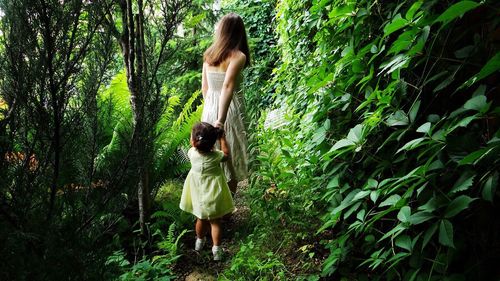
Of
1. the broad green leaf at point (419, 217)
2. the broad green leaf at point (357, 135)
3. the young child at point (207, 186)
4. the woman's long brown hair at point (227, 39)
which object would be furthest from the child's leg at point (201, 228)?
the broad green leaf at point (419, 217)

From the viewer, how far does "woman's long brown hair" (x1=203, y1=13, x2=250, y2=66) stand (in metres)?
3.40

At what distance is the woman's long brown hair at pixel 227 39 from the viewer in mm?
3396

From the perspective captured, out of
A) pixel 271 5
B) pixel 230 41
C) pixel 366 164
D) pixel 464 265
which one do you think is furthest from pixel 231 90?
pixel 271 5

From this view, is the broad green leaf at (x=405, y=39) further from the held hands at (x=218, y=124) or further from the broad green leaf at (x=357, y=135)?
the held hands at (x=218, y=124)

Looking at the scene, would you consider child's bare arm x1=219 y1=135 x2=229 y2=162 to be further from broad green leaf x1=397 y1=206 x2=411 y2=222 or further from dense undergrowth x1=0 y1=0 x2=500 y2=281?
broad green leaf x1=397 y1=206 x2=411 y2=222

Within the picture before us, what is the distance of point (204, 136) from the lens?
305 cm

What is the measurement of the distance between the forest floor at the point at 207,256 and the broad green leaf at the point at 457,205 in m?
1.96

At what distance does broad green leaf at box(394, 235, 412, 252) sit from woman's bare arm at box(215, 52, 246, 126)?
2.14 m

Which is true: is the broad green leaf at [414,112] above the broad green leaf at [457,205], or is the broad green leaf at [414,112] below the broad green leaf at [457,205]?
above

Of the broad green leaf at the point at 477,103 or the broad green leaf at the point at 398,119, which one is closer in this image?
the broad green leaf at the point at 477,103

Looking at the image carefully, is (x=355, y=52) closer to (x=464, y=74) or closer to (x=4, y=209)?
(x=464, y=74)

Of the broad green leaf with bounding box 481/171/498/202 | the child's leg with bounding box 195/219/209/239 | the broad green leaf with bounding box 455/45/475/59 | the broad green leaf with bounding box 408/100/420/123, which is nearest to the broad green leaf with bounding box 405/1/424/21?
the broad green leaf with bounding box 455/45/475/59

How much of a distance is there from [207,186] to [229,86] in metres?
0.92

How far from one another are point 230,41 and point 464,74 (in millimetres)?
2338
